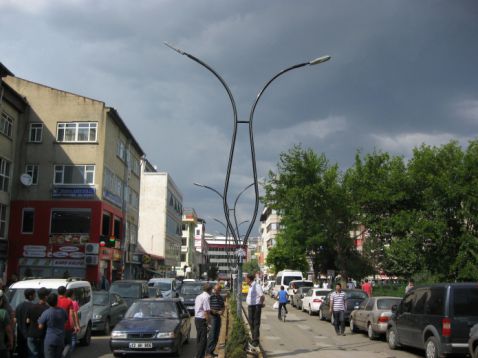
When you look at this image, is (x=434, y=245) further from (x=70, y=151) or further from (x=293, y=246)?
(x=70, y=151)

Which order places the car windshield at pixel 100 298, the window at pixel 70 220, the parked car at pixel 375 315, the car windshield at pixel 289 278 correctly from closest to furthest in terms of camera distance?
1. the parked car at pixel 375 315
2. the car windshield at pixel 100 298
3. the window at pixel 70 220
4. the car windshield at pixel 289 278

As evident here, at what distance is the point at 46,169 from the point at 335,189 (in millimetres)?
20669

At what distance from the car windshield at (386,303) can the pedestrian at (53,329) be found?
467 inches

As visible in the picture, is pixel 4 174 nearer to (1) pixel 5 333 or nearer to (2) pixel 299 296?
(2) pixel 299 296

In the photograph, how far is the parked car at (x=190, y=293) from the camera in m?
27.6

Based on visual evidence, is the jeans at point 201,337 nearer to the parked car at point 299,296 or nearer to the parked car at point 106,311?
the parked car at point 106,311

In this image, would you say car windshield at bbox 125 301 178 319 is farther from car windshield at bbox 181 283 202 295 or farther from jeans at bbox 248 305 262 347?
car windshield at bbox 181 283 202 295

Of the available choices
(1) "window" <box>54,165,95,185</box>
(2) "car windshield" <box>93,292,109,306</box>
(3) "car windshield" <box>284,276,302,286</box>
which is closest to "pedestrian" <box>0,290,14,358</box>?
(2) "car windshield" <box>93,292,109,306</box>

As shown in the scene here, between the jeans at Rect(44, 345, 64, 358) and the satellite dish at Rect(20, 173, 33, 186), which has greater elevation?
the satellite dish at Rect(20, 173, 33, 186)

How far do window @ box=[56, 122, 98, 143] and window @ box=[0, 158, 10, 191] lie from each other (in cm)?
424

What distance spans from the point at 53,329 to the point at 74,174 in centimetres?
3186

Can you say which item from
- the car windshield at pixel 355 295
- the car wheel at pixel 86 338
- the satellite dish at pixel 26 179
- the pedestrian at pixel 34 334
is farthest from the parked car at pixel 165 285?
the pedestrian at pixel 34 334

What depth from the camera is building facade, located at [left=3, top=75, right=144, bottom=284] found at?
38.4 m

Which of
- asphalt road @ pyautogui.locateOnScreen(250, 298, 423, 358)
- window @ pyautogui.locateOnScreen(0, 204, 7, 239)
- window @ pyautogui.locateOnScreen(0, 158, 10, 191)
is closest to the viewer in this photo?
asphalt road @ pyautogui.locateOnScreen(250, 298, 423, 358)
